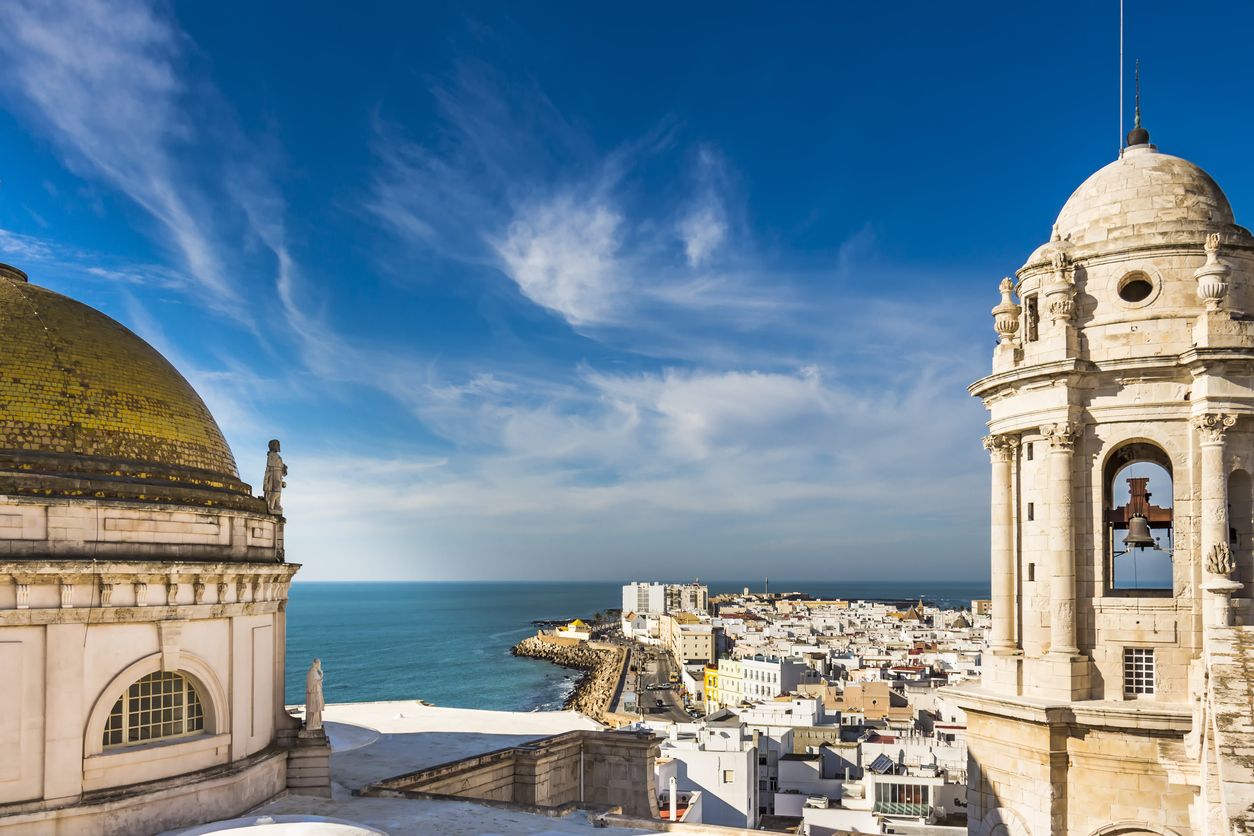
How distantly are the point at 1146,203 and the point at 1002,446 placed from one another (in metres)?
5.37

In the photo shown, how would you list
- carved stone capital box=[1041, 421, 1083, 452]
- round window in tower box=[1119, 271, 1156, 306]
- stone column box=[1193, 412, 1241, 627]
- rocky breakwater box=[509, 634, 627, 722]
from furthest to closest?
rocky breakwater box=[509, 634, 627, 722], round window in tower box=[1119, 271, 1156, 306], carved stone capital box=[1041, 421, 1083, 452], stone column box=[1193, 412, 1241, 627]

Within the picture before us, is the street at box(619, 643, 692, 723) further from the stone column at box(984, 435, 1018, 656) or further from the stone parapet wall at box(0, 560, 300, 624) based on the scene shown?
the stone column at box(984, 435, 1018, 656)

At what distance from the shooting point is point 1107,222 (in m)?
19.8

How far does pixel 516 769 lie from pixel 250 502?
11.4m

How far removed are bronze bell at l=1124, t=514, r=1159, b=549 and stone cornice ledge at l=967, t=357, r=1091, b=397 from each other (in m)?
3.31

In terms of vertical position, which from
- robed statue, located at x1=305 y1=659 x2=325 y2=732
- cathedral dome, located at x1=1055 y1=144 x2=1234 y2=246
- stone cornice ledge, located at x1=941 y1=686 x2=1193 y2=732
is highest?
cathedral dome, located at x1=1055 y1=144 x2=1234 y2=246

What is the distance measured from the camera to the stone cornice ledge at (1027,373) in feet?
62.0

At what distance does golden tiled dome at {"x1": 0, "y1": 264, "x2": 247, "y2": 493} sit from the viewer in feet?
63.5

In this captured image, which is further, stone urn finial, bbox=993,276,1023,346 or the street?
the street

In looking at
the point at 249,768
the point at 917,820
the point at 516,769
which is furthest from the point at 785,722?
the point at 249,768

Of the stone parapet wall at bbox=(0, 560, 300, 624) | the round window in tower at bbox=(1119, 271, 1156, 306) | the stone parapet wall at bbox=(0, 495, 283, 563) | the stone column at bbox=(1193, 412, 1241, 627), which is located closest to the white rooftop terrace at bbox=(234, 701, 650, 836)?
the stone parapet wall at bbox=(0, 560, 300, 624)

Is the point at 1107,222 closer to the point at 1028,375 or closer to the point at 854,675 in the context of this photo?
the point at 1028,375

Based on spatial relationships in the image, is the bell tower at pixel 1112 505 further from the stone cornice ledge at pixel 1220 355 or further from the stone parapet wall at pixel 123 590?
the stone parapet wall at pixel 123 590

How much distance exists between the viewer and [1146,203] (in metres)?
19.6
